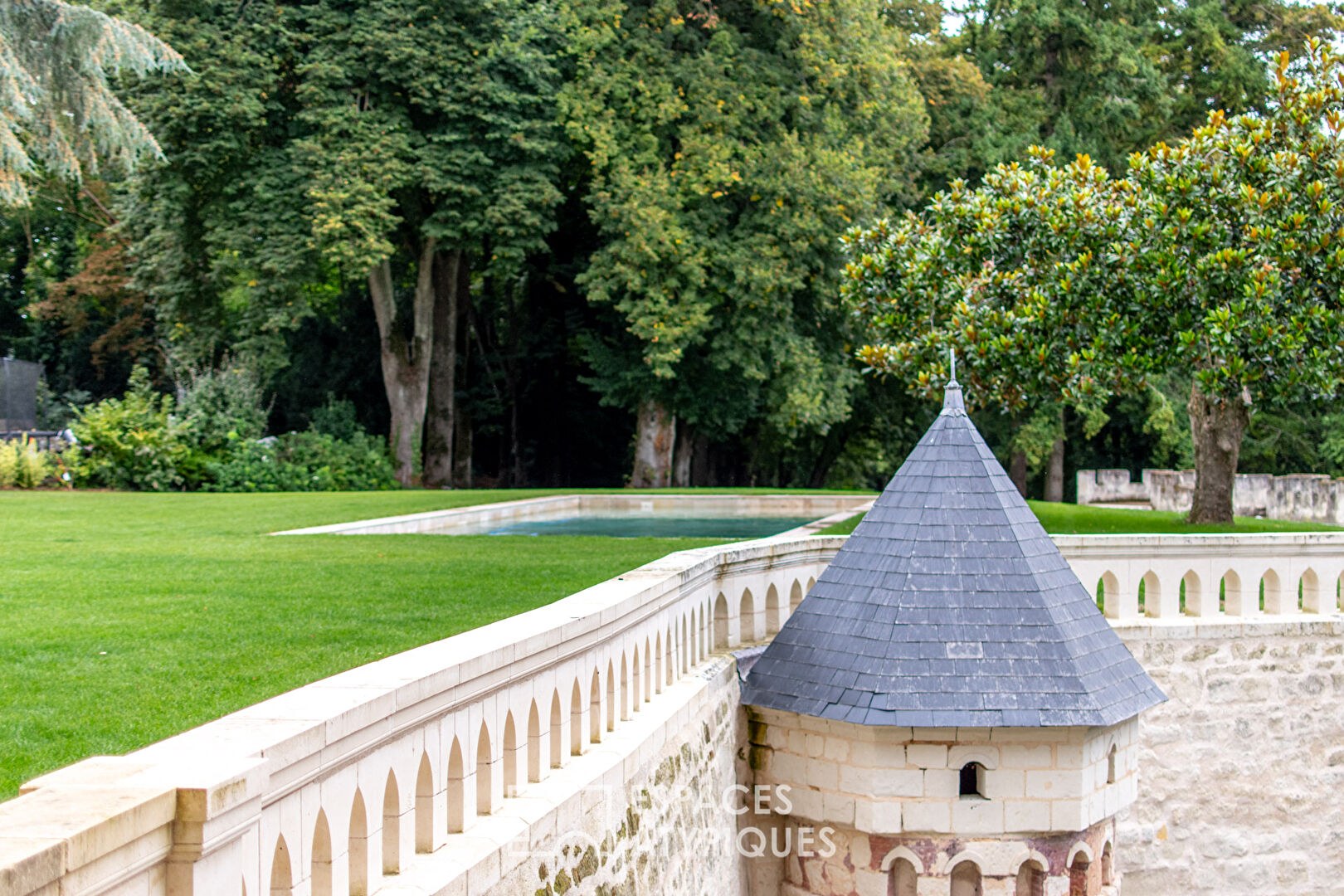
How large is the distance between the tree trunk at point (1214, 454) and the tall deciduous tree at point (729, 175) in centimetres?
915

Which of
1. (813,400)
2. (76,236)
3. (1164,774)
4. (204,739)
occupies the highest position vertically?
(76,236)

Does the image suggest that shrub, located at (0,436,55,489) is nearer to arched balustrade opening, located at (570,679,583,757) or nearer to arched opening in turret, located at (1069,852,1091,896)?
arched balustrade opening, located at (570,679,583,757)

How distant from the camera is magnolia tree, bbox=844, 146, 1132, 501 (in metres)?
14.1

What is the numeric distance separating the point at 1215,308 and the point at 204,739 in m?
12.7

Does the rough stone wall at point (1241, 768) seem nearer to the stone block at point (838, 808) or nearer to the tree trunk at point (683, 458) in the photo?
the stone block at point (838, 808)

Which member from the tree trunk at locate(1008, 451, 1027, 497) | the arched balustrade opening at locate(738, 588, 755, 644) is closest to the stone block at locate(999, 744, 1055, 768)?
the arched balustrade opening at locate(738, 588, 755, 644)

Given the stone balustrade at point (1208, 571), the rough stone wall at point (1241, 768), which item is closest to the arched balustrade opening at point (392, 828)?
the stone balustrade at point (1208, 571)

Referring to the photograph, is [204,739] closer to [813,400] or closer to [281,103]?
[813,400]

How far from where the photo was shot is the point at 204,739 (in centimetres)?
282

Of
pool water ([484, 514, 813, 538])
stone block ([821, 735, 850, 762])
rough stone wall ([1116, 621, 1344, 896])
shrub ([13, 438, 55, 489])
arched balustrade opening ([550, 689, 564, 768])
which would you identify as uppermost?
shrub ([13, 438, 55, 489])

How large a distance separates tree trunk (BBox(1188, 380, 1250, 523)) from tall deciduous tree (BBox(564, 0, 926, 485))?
915 centimetres

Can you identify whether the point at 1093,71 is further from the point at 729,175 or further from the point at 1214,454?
the point at 1214,454

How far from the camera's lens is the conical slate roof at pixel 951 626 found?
7262 mm

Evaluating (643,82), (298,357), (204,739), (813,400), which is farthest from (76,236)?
(204,739)
